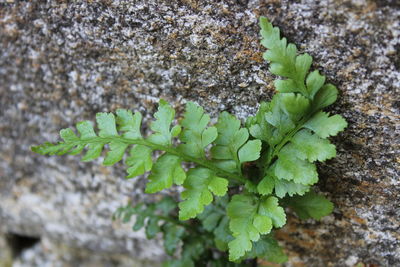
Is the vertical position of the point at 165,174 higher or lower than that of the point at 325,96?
lower

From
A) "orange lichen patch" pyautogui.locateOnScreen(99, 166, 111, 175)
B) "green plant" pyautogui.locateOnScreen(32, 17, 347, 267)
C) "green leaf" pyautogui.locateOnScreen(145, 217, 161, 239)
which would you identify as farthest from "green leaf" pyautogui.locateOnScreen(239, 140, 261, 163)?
"orange lichen patch" pyautogui.locateOnScreen(99, 166, 111, 175)

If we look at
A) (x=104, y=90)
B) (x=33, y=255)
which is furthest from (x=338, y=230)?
(x=33, y=255)

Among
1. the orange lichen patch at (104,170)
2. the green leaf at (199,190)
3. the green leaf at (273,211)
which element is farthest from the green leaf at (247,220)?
the orange lichen patch at (104,170)

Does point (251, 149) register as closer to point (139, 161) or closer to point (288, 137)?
point (288, 137)

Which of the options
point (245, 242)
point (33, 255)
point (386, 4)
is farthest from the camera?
point (33, 255)

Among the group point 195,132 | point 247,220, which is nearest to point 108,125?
point 195,132

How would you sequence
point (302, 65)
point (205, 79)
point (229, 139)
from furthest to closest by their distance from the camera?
point (205, 79) < point (229, 139) < point (302, 65)

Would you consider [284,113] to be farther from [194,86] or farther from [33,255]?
[33,255]

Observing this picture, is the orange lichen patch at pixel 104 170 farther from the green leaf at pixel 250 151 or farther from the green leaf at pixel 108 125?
the green leaf at pixel 250 151
